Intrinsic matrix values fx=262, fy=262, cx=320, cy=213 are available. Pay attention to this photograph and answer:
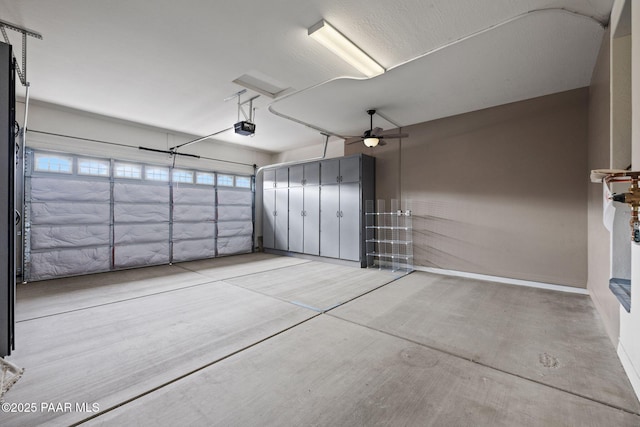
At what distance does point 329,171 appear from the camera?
19.9 ft

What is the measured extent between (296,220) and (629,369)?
5.72m

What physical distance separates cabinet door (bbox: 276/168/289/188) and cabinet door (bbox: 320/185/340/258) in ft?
Result: 4.18

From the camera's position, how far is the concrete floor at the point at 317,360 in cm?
153

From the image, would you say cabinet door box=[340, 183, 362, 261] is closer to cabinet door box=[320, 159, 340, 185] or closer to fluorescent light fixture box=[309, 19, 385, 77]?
cabinet door box=[320, 159, 340, 185]

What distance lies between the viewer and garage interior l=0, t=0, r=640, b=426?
5.69 feet

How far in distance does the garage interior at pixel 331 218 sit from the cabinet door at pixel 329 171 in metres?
0.05

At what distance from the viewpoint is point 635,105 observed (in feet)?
5.46

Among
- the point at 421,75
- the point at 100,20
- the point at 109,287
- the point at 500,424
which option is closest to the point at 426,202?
the point at 421,75

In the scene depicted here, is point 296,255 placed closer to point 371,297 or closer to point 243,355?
point 371,297

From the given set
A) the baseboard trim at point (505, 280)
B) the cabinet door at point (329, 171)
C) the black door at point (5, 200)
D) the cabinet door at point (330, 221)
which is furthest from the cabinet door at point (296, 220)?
the black door at point (5, 200)

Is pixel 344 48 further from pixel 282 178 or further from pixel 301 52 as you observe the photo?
pixel 282 178

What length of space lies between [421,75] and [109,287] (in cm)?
556

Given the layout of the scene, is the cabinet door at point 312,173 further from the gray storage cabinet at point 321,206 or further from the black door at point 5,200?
the black door at point 5,200

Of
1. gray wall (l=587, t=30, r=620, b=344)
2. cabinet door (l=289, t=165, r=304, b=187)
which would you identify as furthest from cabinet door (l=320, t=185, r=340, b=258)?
gray wall (l=587, t=30, r=620, b=344)
